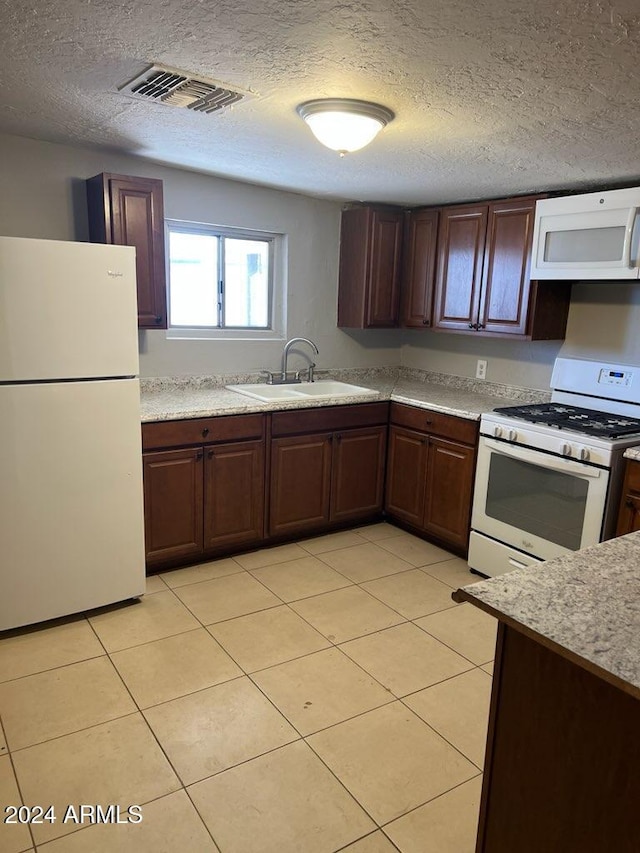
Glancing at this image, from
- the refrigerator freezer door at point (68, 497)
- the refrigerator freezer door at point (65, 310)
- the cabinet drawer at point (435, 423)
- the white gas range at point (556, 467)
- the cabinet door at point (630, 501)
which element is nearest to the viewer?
the refrigerator freezer door at point (65, 310)

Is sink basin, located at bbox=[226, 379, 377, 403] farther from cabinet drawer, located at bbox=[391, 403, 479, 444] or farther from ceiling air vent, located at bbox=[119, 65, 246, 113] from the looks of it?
ceiling air vent, located at bbox=[119, 65, 246, 113]

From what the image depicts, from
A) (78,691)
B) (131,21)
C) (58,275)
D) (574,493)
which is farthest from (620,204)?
(78,691)

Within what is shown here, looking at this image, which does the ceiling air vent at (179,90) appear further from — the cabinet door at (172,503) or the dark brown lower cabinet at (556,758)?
the dark brown lower cabinet at (556,758)

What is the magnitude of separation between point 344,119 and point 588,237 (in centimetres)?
155

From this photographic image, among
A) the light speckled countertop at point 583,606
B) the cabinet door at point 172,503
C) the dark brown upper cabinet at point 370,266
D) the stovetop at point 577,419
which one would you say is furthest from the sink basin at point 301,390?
the light speckled countertop at point 583,606

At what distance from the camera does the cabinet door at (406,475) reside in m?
3.71

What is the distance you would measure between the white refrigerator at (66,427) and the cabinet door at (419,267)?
207cm

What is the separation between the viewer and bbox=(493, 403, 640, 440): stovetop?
282 cm

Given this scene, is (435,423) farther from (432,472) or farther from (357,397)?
(357,397)

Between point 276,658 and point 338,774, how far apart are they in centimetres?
65

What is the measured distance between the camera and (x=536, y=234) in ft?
Result: 10.6

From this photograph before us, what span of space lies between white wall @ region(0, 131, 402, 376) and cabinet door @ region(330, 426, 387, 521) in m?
0.72

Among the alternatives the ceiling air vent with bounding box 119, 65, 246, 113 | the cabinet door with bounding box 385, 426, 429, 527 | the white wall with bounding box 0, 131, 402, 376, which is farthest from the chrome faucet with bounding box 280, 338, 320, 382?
the ceiling air vent with bounding box 119, 65, 246, 113

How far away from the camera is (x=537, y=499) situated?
9.92 ft
